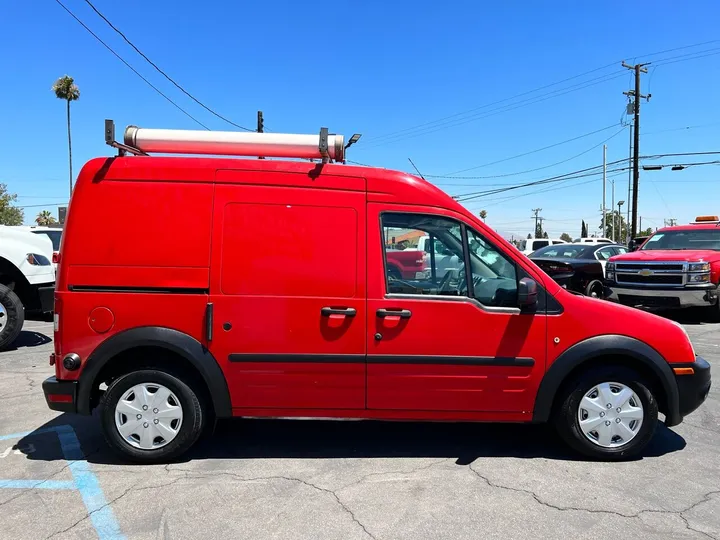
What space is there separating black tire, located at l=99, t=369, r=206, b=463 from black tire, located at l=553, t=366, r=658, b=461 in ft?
8.70

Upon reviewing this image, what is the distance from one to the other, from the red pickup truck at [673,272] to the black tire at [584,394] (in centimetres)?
747

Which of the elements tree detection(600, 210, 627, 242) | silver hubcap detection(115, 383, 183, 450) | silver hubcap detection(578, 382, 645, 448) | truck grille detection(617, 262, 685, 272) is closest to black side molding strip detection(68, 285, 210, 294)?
silver hubcap detection(115, 383, 183, 450)

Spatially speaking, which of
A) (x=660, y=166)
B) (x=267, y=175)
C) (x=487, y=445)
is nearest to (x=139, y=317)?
(x=267, y=175)

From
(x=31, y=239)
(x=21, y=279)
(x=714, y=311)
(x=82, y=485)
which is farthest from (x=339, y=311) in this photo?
(x=714, y=311)

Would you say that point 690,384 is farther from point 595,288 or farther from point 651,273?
point 595,288

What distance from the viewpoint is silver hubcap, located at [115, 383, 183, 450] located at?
380 cm

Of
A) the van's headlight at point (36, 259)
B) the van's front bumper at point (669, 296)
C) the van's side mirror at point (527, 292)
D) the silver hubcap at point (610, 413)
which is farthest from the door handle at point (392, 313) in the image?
the van's front bumper at point (669, 296)

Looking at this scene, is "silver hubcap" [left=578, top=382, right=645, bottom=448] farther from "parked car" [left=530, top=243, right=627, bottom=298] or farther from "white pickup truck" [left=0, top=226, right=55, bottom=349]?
"parked car" [left=530, top=243, right=627, bottom=298]

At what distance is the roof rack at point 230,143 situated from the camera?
394cm

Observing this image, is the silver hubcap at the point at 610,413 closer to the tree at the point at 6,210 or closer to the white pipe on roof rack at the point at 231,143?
the white pipe on roof rack at the point at 231,143

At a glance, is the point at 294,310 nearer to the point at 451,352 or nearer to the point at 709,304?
the point at 451,352

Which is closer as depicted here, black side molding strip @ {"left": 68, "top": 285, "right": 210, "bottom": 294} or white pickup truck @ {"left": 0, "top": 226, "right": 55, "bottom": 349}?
black side molding strip @ {"left": 68, "top": 285, "right": 210, "bottom": 294}

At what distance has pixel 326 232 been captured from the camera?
382cm

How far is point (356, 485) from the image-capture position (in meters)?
3.55
